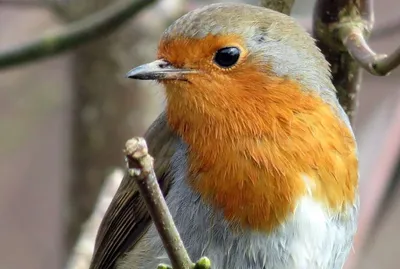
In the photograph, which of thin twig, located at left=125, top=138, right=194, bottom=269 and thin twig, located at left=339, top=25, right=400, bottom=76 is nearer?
thin twig, located at left=125, top=138, right=194, bottom=269

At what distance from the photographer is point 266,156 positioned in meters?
2.92

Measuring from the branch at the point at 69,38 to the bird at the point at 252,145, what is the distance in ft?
2.23

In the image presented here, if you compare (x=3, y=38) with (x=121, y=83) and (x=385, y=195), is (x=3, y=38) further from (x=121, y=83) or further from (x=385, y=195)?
(x=385, y=195)

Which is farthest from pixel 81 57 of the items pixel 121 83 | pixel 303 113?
pixel 303 113

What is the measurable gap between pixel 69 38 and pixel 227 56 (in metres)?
0.91

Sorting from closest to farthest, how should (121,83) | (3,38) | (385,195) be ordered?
(385,195), (121,83), (3,38)

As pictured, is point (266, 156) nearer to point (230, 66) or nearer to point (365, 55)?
point (230, 66)

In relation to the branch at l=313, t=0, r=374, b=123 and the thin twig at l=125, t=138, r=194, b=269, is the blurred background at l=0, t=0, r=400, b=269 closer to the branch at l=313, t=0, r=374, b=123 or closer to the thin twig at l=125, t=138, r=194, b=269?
the branch at l=313, t=0, r=374, b=123

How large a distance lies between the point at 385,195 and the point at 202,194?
1.09 meters

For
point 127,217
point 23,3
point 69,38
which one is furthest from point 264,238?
point 23,3

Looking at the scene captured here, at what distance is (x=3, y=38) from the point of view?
6.80 metres

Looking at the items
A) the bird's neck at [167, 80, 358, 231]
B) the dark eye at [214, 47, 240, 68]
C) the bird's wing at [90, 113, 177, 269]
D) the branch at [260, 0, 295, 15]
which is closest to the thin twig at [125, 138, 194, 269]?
the bird's neck at [167, 80, 358, 231]

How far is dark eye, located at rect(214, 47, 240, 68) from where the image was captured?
118 inches

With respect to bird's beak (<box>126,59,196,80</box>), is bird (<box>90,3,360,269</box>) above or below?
below
